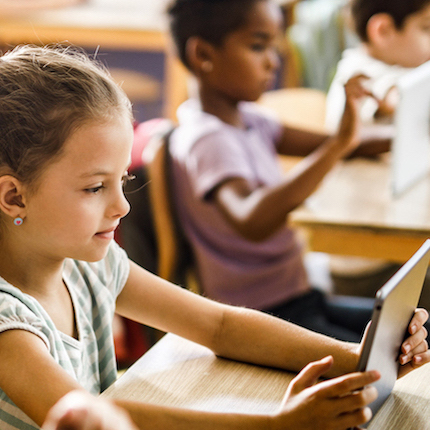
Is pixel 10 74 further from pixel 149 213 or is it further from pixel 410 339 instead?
pixel 149 213

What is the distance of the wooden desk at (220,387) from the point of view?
72 centimetres

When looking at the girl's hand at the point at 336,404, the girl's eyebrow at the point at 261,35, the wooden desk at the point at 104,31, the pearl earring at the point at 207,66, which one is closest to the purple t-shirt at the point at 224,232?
the pearl earring at the point at 207,66

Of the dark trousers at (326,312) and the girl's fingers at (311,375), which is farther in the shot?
the dark trousers at (326,312)

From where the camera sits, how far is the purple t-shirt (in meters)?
1.42

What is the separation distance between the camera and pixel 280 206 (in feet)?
4.49

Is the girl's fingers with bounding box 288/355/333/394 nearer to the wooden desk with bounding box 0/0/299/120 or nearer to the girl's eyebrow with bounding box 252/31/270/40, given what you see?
the girl's eyebrow with bounding box 252/31/270/40

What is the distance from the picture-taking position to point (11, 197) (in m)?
0.69

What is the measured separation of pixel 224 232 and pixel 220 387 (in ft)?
2.38

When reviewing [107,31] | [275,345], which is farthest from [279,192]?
[107,31]

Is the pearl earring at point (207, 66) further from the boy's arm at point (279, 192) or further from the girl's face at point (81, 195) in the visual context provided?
the girl's face at point (81, 195)

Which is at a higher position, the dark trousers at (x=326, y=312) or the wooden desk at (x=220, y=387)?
the wooden desk at (x=220, y=387)

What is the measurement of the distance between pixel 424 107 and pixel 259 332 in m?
0.98

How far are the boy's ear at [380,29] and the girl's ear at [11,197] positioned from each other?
1.34m

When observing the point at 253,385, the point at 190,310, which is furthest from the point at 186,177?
the point at 253,385
